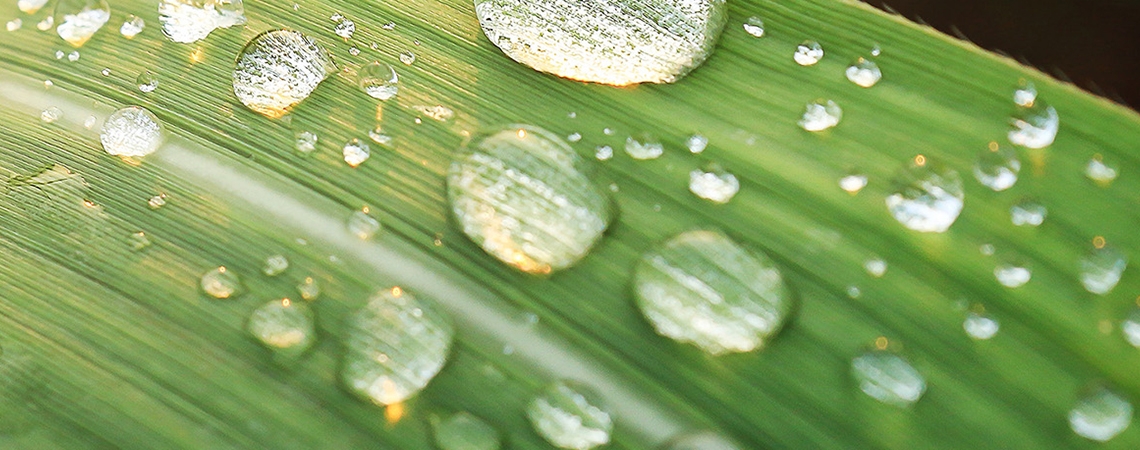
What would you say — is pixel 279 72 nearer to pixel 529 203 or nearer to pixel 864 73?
pixel 529 203

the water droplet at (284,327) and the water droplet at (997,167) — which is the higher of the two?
the water droplet at (997,167)

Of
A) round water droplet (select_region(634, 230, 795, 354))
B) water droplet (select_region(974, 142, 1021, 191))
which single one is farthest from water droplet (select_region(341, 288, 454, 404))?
water droplet (select_region(974, 142, 1021, 191))

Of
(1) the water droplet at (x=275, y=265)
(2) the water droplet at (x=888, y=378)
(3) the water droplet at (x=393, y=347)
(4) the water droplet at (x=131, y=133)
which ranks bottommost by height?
(3) the water droplet at (x=393, y=347)

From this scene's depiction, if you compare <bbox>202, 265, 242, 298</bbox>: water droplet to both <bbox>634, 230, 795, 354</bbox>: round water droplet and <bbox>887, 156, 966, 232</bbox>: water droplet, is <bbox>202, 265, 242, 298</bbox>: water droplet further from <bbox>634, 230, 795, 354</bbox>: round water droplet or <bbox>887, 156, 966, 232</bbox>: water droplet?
<bbox>887, 156, 966, 232</bbox>: water droplet

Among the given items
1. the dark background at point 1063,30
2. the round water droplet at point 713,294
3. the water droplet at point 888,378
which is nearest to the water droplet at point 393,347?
the round water droplet at point 713,294

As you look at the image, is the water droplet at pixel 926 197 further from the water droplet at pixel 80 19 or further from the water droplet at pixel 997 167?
the water droplet at pixel 80 19

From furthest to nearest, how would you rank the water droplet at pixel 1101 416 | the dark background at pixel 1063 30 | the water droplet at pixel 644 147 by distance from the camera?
1. the dark background at pixel 1063 30
2. the water droplet at pixel 644 147
3. the water droplet at pixel 1101 416

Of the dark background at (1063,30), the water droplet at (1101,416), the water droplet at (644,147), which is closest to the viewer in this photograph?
the water droplet at (1101,416)
